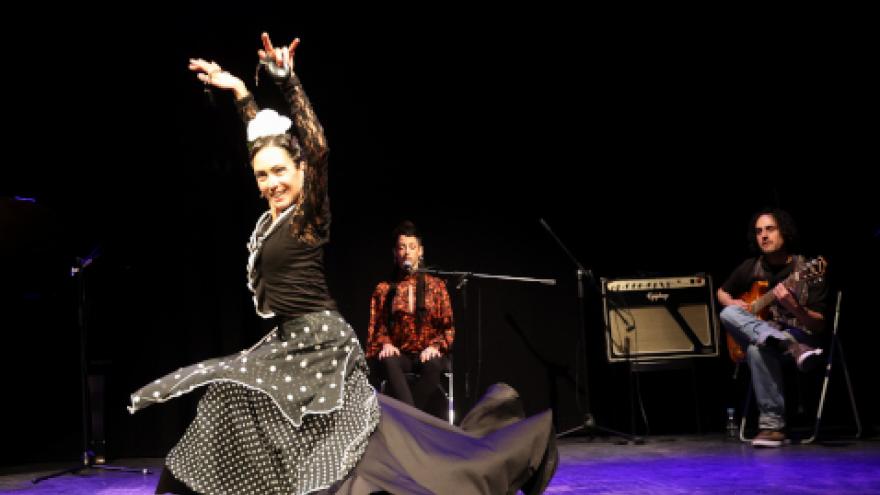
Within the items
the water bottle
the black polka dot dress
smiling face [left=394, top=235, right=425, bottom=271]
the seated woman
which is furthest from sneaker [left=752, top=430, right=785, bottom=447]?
the black polka dot dress

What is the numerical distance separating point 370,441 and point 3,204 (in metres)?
3.27

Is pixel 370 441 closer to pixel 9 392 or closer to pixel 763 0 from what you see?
pixel 9 392

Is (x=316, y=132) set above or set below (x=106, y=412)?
above

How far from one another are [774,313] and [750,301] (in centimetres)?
25

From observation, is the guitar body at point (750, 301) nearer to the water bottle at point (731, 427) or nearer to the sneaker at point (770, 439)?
the water bottle at point (731, 427)

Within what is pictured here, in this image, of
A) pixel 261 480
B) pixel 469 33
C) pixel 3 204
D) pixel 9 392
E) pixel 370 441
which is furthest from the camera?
pixel 469 33

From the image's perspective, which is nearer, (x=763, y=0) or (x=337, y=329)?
(x=337, y=329)

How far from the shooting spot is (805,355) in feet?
17.6

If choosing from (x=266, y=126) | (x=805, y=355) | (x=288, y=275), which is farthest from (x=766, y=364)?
(x=266, y=126)

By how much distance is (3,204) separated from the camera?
5129 mm

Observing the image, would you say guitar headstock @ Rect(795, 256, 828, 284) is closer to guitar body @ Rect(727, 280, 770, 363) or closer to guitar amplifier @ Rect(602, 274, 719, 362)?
guitar body @ Rect(727, 280, 770, 363)

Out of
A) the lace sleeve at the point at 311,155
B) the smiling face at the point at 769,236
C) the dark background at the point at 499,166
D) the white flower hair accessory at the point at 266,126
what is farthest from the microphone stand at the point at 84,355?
the smiling face at the point at 769,236

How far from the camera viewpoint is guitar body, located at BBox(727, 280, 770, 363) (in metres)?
5.82

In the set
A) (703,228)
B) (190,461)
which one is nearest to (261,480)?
(190,461)
